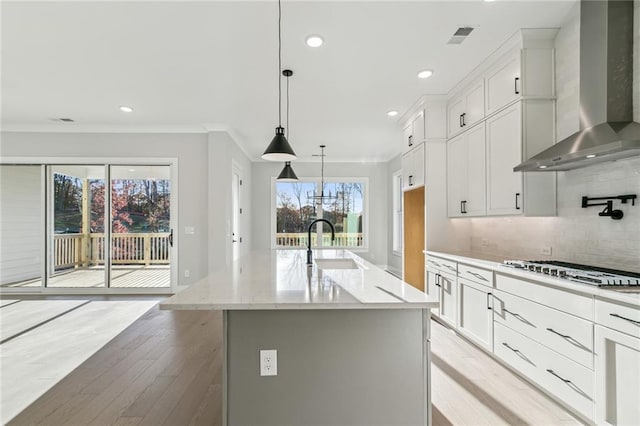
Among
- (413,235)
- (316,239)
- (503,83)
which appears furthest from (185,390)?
(316,239)

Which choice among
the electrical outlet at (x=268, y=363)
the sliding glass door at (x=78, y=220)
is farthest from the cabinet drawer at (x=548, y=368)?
the sliding glass door at (x=78, y=220)

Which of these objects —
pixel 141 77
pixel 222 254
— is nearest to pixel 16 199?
pixel 222 254

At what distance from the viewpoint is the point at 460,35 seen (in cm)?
259

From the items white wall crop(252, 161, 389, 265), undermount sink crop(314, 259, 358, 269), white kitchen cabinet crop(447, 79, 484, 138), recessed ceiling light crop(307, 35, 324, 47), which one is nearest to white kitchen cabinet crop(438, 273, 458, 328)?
undermount sink crop(314, 259, 358, 269)

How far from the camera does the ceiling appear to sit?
2299 millimetres

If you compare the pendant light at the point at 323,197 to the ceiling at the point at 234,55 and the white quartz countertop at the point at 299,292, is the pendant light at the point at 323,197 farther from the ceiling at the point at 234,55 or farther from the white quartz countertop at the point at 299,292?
the white quartz countertop at the point at 299,292

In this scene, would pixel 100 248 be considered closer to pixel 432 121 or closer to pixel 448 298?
pixel 448 298

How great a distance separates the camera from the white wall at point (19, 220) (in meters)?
5.59

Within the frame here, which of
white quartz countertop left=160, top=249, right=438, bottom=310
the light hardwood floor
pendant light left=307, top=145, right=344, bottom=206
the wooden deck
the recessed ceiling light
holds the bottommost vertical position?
the light hardwood floor

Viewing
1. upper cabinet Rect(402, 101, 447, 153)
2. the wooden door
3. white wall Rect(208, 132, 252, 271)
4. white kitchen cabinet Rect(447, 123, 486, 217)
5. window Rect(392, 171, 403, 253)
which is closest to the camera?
white kitchen cabinet Rect(447, 123, 486, 217)

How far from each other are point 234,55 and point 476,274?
302 centimetres

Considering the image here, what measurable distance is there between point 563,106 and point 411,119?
1.99m

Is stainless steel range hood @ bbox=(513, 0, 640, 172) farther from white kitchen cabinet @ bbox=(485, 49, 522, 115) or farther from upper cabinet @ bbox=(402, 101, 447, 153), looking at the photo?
upper cabinet @ bbox=(402, 101, 447, 153)

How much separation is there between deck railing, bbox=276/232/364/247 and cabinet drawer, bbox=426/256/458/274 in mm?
3937
